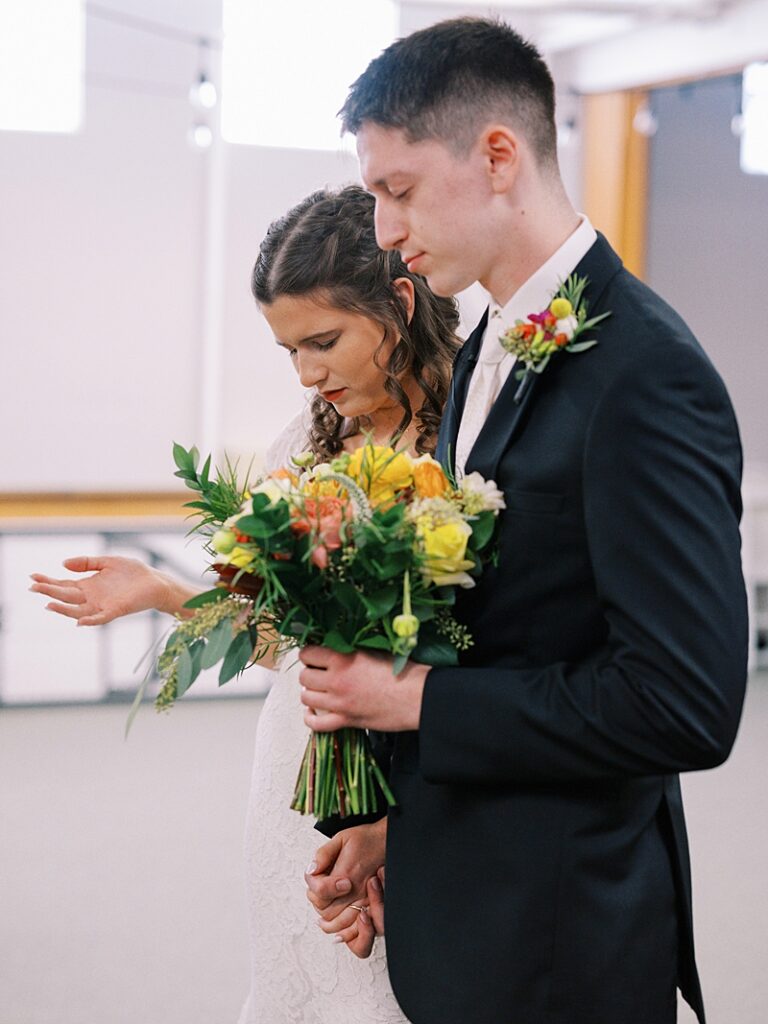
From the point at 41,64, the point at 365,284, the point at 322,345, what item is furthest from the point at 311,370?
the point at 41,64

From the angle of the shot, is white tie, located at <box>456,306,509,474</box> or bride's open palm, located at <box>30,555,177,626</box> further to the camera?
bride's open palm, located at <box>30,555,177,626</box>

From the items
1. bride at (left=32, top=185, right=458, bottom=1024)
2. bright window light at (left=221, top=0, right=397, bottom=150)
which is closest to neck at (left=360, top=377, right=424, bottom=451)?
bride at (left=32, top=185, right=458, bottom=1024)

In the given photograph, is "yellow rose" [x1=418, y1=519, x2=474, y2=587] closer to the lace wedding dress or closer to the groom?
the groom

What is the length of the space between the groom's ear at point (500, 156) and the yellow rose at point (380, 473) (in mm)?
331

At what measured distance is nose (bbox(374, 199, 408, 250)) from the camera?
1.50m

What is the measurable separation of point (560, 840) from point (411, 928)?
0.25 meters

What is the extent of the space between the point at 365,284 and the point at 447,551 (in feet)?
2.59

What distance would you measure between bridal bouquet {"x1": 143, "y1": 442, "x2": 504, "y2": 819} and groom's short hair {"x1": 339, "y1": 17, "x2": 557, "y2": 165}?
38 centimetres

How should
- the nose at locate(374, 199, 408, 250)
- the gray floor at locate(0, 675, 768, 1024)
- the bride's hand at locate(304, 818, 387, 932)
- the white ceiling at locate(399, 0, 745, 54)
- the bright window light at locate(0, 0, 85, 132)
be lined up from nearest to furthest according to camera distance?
1. the nose at locate(374, 199, 408, 250)
2. the bride's hand at locate(304, 818, 387, 932)
3. the gray floor at locate(0, 675, 768, 1024)
4. the white ceiling at locate(399, 0, 745, 54)
5. the bright window light at locate(0, 0, 85, 132)

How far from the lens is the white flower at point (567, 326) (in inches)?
54.7

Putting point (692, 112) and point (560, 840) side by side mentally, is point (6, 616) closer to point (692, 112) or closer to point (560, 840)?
Answer: point (692, 112)

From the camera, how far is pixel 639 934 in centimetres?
148

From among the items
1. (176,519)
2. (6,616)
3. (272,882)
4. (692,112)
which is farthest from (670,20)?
(272,882)

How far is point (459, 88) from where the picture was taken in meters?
1.45
